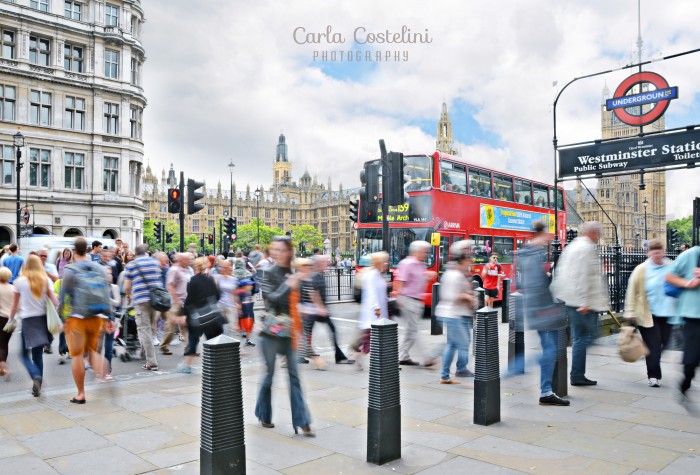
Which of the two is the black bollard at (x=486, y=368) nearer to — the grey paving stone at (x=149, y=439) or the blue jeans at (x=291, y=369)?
the blue jeans at (x=291, y=369)

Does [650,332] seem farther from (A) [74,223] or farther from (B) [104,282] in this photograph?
(A) [74,223]

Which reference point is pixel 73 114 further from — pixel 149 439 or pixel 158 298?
pixel 149 439

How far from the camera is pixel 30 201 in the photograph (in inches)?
1430

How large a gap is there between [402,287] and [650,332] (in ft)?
11.1

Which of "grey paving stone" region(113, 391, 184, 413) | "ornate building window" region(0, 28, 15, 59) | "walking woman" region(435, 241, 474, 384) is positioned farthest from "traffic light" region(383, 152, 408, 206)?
"ornate building window" region(0, 28, 15, 59)

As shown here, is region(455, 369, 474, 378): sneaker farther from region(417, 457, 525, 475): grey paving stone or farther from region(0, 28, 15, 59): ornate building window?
region(0, 28, 15, 59): ornate building window

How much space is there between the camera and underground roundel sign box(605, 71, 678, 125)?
11.1 m

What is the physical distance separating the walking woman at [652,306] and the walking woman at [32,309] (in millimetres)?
7401

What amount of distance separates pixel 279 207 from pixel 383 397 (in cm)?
14342

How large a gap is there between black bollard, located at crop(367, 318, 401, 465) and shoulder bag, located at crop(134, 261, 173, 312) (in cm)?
501

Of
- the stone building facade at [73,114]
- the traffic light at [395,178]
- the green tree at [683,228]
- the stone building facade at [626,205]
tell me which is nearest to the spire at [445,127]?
the stone building facade at [626,205]

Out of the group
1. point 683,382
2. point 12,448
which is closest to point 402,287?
point 683,382

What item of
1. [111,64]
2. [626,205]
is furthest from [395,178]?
[626,205]

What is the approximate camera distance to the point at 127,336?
10188 millimetres
